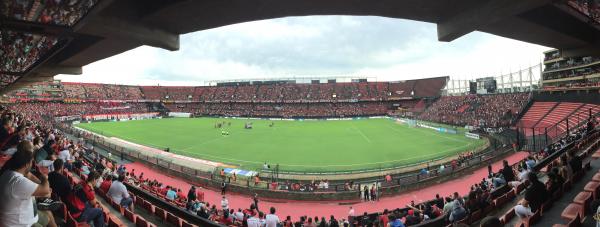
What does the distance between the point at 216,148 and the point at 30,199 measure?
2888 centimetres

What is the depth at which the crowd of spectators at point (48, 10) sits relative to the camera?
16.5 ft

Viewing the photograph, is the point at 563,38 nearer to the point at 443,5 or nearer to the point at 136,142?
the point at 443,5

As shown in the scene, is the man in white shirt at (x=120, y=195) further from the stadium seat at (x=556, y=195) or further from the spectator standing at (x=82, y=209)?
the stadium seat at (x=556, y=195)

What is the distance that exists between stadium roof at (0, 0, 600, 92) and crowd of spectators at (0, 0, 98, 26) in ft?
0.19

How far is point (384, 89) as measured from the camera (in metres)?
84.8

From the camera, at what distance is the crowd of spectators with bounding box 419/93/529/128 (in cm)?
4079

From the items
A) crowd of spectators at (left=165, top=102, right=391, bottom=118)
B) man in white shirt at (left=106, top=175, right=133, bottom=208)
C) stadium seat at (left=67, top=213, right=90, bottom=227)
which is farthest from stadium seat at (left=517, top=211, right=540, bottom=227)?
crowd of spectators at (left=165, top=102, right=391, bottom=118)

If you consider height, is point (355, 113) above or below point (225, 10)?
below

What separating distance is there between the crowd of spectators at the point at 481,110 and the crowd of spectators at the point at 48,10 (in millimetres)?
41995

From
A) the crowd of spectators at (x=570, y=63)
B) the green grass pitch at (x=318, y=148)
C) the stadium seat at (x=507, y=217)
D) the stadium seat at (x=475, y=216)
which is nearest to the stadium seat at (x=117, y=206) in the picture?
the stadium seat at (x=475, y=216)

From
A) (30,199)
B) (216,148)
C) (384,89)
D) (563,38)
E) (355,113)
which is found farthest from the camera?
(384,89)

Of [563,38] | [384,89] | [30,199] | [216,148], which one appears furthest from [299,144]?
[384,89]

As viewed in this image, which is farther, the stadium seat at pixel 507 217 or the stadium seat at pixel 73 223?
the stadium seat at pixel 507 217

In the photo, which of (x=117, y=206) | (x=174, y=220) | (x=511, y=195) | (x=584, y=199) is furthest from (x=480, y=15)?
Result: (x=117, y=206)
